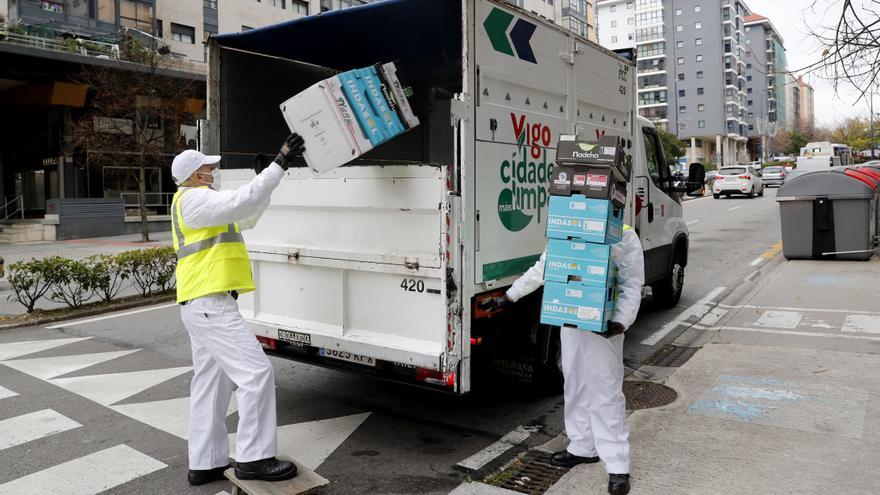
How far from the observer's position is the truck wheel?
8.86 m

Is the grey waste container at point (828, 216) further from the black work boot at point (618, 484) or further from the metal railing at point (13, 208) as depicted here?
the metal railing at point (13, 208)

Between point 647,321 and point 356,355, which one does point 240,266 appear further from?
point 647,321

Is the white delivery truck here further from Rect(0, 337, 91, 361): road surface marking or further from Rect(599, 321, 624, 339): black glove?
Rect(0, 337, 91, 361): road surface marking

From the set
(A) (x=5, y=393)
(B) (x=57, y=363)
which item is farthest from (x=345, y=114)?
(B) (x=57, y=363)

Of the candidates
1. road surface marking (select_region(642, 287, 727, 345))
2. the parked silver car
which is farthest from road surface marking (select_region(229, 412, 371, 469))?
the parked silver car

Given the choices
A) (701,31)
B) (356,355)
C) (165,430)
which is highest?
(701,31)

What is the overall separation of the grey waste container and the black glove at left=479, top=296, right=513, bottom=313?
10.4 m

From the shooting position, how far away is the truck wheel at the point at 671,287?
886 cm

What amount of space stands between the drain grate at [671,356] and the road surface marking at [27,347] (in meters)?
6.47

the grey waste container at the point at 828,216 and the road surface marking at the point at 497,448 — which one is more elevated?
the grey waste container at the point at 828,216

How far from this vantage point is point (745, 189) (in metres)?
33.0

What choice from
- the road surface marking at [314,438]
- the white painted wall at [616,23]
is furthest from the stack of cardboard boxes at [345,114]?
the white painted wall at [616,23]

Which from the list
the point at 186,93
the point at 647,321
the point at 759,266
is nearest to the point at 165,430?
the point at 647,321

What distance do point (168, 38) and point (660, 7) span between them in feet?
264
